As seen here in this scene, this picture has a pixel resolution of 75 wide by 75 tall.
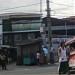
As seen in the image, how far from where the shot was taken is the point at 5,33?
219 feet

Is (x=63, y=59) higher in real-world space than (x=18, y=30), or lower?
higher

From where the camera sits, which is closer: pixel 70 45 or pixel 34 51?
Result: pixel 70 45

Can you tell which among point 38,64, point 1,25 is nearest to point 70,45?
point 38,64

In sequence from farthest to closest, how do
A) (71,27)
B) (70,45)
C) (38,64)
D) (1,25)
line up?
(71,27), (1,25), (38,64), (70,45)

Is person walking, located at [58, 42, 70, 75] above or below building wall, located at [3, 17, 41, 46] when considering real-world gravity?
above

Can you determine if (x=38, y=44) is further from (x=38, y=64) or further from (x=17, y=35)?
(x=17, y=35)

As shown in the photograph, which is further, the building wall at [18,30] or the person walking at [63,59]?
the building wall at [18,30]

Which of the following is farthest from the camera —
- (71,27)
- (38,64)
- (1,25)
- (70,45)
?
(71,27)

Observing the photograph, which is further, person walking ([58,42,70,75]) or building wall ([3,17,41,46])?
building wall ([3,17,41,46])

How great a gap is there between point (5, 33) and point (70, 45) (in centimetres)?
4486

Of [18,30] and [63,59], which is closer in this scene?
[63,59]

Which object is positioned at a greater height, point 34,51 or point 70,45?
point 70,45

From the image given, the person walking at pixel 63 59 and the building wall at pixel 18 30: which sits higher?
the person walking at pixel 63 59

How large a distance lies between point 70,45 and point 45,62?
1668 cm
